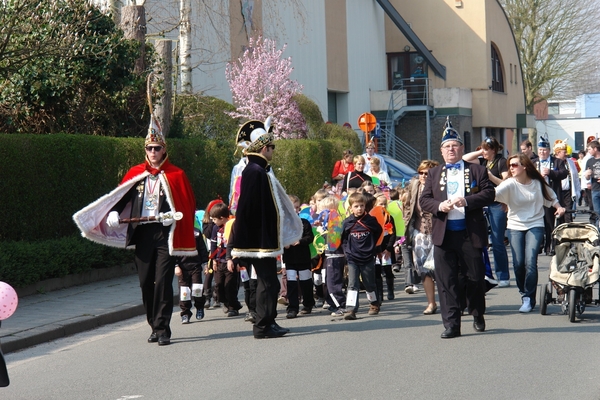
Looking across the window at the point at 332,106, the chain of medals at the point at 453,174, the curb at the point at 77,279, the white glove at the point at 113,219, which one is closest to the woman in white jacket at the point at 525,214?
the chain of medals at the point at 453,174

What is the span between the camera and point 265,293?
9.78 metres

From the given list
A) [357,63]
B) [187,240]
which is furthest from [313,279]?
[357,63]

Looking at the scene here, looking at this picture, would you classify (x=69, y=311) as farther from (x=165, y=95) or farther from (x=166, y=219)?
(x=165, y=95)

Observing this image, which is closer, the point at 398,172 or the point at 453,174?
the point at 453,174

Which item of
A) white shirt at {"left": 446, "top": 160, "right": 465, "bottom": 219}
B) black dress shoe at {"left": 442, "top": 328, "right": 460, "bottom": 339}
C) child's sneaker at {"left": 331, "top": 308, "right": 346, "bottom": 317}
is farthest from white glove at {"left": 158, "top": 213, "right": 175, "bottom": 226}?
black dress shoe at {"left": 442, "top": 328, "right": 460, "bottom": 339}

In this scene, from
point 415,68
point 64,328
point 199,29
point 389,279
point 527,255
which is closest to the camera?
point 64,328

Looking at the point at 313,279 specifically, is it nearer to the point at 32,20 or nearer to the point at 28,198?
the point at 28,198

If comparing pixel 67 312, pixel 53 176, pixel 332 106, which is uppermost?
pixel 332 106

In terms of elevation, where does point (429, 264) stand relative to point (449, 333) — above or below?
above

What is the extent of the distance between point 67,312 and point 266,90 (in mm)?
20737

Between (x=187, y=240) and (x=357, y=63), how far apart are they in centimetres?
3607

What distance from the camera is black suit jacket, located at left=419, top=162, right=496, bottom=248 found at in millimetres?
9352

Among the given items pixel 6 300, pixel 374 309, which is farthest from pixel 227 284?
pixel 6 300

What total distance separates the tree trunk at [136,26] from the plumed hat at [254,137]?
350 inches
